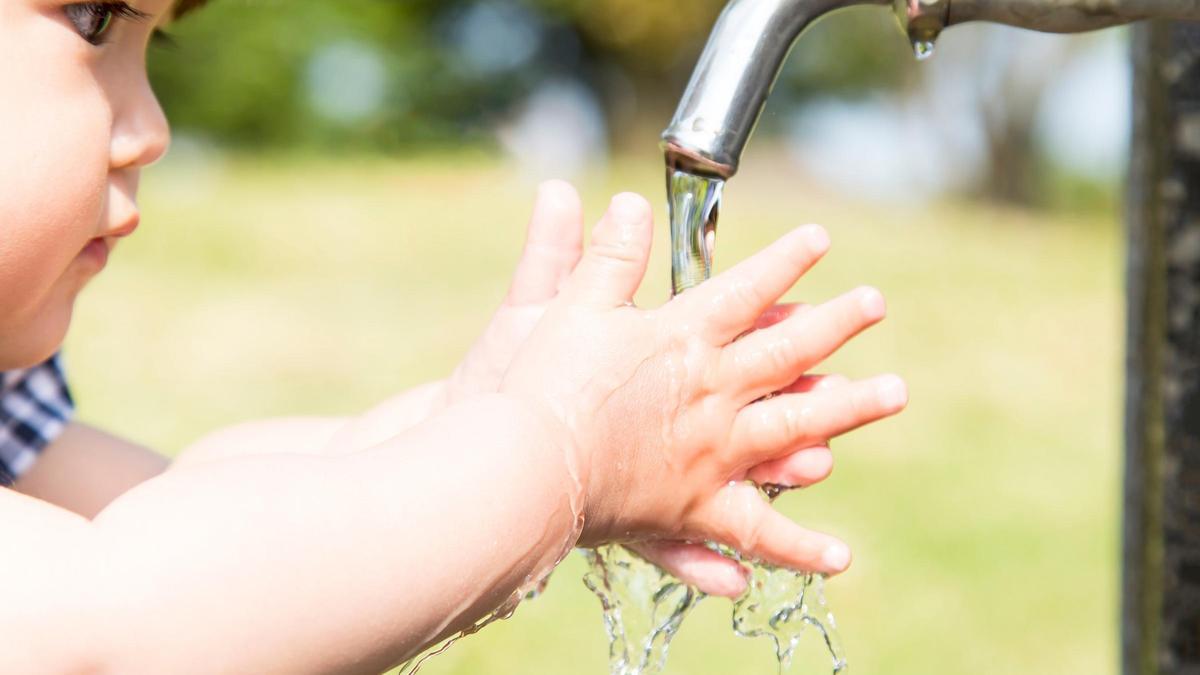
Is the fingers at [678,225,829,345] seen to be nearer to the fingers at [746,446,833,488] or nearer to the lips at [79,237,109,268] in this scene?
the fingers at [746,446,833,488]

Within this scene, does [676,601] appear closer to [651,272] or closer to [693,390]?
[693,390]

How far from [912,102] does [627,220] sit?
956 cm

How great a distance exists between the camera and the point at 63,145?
0.86 m

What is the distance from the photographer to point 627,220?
906 millimetres

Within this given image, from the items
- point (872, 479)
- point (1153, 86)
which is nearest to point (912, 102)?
point (872, 479)

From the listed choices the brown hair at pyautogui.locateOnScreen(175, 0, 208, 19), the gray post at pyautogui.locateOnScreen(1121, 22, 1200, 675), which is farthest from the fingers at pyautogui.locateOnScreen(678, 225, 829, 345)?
the brown hair at pyautogui.locateOnScreen(175, 0, 208, 19)

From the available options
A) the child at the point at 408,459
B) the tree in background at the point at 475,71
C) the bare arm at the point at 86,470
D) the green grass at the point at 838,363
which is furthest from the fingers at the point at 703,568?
the tree in background at the point at 475,71

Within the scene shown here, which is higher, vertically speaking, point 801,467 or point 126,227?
point 126,227

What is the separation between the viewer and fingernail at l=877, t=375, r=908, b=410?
934mm

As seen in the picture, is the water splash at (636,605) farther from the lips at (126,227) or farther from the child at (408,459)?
the lips at (126,227)

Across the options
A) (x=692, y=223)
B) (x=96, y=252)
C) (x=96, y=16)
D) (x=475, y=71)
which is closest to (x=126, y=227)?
(x=96, y=252)

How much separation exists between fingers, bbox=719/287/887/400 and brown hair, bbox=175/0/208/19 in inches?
20.8

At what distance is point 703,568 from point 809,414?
0.47ft

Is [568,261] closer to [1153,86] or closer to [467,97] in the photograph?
[1153,86]
